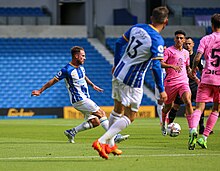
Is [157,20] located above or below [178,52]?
above

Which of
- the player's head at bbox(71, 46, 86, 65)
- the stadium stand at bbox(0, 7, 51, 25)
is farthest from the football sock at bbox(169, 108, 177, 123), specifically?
the stadium stand at bbox(0, 7, 51, 25)

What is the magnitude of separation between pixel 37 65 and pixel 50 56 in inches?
43.1

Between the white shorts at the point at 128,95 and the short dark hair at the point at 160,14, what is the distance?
0.95 m

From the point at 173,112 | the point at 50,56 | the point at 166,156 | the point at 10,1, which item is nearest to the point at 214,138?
the point at 173,112

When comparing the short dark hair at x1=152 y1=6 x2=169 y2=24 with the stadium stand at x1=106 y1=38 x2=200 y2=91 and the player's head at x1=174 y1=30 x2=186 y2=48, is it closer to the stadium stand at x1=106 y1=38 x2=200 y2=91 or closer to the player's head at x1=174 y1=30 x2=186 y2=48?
the player's head at x1=174 y1=30 x2=186 y2=48

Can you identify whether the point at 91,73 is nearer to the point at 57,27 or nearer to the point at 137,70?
the point at 57,27

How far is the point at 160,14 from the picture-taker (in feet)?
32.4

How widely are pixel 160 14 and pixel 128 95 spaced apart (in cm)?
115

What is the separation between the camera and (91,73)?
37250 mm

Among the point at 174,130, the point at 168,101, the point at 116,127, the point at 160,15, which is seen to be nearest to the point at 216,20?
the point at 160,15

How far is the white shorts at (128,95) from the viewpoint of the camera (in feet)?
32.7

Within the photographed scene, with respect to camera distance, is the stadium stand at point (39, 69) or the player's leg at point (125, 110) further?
the stadium stand at point (39, 69)

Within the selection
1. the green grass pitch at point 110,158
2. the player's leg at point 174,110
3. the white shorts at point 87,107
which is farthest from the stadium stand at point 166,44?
the green grass pitch at point 110,158

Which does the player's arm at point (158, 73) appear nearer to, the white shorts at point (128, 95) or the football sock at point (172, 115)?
the white shorts at point (128, 95)
